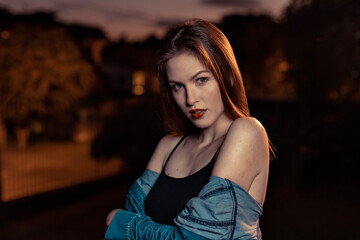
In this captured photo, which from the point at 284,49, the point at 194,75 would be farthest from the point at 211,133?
the point at 284,49

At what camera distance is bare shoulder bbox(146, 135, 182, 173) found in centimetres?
183

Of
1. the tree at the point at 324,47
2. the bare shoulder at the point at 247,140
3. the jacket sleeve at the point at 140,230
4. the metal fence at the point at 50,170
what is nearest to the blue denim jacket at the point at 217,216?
the jacket sleeve at the point at 140,230

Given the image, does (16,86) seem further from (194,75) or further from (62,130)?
(194,75)

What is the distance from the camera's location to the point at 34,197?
631 cm

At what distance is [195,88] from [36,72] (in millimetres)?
13856

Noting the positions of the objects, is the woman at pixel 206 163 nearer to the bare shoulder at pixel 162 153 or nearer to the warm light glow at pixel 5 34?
the bare shoulder at pixel 162 153

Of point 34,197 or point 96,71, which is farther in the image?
point 96,71

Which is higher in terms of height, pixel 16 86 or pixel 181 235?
pixel 181 235

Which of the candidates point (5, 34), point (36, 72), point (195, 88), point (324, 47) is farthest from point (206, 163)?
point (5, 34)

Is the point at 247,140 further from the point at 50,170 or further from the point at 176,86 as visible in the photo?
the point at 50,170

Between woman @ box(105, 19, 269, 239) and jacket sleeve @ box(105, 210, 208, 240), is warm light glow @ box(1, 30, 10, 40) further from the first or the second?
jacket sleeve @ box(105, 210, 208, 240)

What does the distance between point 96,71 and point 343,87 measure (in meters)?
13.9

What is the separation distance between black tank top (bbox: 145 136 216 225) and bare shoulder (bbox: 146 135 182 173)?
15 centimetres

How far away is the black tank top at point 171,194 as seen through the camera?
1475 mm
